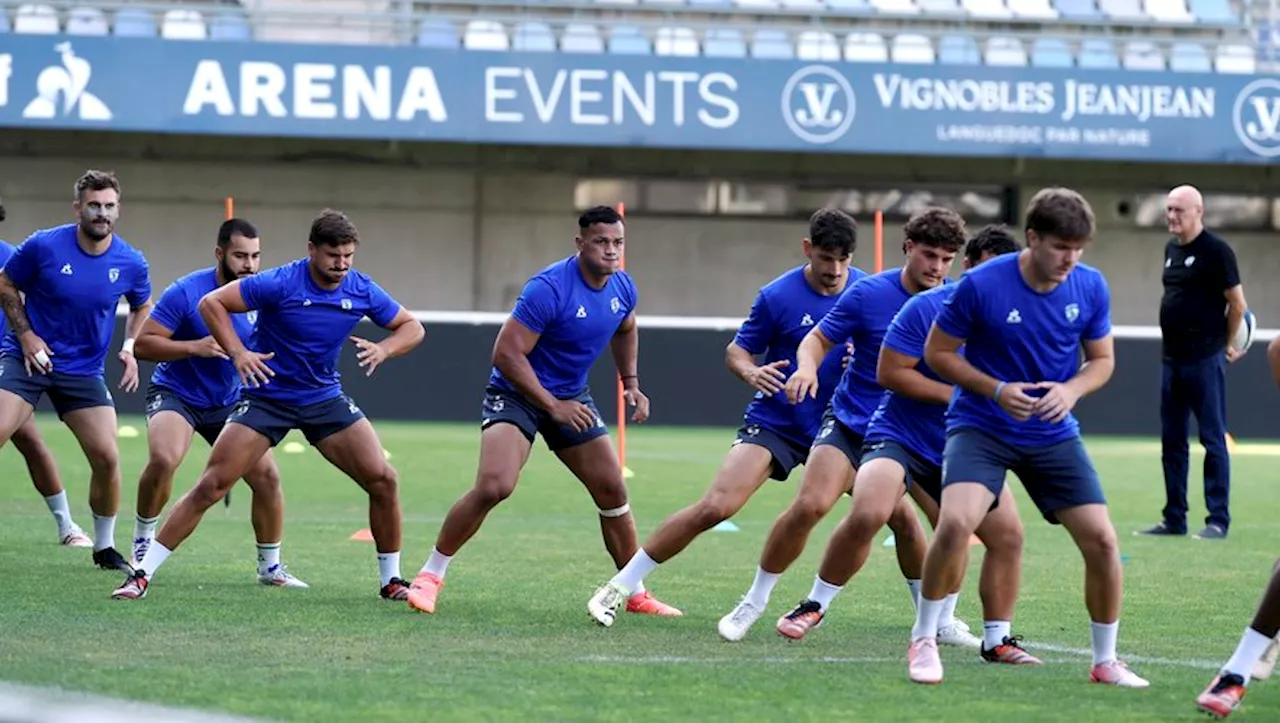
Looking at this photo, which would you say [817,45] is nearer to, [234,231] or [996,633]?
[234,231]

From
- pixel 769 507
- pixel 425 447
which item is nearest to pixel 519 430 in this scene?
pixel 769 507

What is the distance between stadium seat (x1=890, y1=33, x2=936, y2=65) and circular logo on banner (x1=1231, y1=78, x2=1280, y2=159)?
428cm

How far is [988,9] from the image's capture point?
32.1 metres

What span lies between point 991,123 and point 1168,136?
2525 millimetres

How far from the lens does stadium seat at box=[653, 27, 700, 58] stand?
29.9 m

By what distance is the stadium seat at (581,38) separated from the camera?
97.3 ft

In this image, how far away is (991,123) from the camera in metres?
29.5

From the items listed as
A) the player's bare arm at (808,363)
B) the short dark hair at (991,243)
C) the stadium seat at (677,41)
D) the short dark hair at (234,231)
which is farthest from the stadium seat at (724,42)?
the short dark hair at (991,243)

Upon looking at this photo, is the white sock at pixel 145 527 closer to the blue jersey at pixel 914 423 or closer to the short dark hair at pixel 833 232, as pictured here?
the short dark hair at pixel 833 232

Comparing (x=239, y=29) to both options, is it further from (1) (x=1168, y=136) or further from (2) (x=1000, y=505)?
(2) (x=1000, y=505)

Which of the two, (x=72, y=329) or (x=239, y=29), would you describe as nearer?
(x=72, y=329)

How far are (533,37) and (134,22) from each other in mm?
5288

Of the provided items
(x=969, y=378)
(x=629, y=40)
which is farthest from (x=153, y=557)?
(x=629, y=40)

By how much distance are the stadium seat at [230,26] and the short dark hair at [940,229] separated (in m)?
21.2
